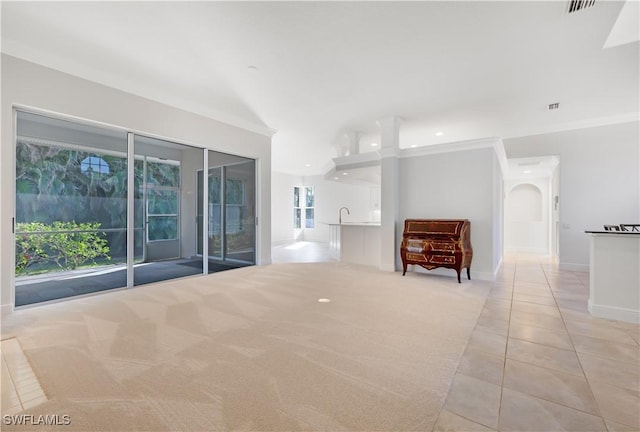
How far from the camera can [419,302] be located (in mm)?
3379

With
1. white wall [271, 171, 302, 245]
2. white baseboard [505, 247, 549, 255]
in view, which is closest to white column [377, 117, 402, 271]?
white baseboard [505, 247, 549, 255]

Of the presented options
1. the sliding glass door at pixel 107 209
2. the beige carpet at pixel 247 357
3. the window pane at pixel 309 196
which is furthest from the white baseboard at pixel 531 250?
the sliding glass door at pixel 107 209

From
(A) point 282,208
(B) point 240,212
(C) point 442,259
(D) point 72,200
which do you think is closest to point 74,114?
(D) point 72,200

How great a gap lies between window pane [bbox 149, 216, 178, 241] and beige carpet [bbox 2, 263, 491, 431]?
106 cm

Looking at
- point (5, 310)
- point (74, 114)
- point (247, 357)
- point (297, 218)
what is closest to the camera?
point (247, 357)

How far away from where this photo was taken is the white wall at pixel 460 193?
4645 mm

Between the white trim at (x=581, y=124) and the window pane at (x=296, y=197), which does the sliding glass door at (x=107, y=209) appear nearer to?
the white trim at (x=581, y=124)

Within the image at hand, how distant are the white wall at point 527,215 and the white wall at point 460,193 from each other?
483 cm

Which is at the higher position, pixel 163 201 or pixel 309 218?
pixel 163 201

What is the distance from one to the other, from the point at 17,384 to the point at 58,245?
2.45 metres

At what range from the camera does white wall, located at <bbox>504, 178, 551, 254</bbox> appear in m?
8.38

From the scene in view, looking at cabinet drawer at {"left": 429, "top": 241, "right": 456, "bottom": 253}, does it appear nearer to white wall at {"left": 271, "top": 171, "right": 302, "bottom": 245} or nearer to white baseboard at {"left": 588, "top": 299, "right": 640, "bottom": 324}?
white baseboard at {"left": 588, "top": 299, "right": 640, "bottom": 324}

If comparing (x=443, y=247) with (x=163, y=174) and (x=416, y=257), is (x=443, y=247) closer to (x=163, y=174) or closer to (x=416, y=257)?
(x=416, y=257)

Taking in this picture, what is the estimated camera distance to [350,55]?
320 centimetres
